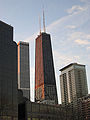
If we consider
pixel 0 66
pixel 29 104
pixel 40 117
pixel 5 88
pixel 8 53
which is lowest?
pixel 40 117

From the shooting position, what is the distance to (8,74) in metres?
92.3

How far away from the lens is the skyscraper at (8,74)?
85.7m

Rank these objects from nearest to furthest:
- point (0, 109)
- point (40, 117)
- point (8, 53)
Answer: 1. point (0, 109)
2. point (40, 117)
3. point (8, 53)

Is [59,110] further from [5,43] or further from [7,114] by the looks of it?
[5,43]

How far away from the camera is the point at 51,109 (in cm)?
9569

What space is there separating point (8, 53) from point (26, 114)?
95.2 ft

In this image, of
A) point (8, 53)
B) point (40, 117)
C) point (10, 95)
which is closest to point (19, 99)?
point (10, 95)

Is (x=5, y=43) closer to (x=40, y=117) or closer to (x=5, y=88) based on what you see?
(x=5, y=88)

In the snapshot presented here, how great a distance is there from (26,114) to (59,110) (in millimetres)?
21759

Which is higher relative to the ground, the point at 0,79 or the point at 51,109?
the point at 0,79

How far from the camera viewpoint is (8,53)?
9556 cm

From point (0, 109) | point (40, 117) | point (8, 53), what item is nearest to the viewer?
Result: point (0, 109)

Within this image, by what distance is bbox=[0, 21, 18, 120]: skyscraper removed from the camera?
281 ft

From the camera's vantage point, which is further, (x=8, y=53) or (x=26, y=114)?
(x=8, y=53)
